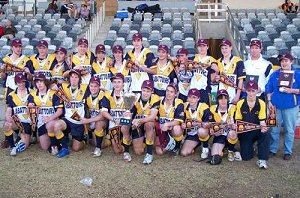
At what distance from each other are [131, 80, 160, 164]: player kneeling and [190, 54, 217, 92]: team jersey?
772 mm

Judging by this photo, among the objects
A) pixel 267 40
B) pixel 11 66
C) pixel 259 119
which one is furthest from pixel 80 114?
pixel 267 40

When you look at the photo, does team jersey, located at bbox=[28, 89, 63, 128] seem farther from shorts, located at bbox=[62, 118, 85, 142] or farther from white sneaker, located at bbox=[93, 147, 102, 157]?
white sneaker, located at bbox=[93, 147, 102, 157]

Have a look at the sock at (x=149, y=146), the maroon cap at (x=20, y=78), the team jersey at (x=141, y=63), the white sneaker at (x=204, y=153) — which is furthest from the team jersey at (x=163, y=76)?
the maroon cap at (x=20, y=78)

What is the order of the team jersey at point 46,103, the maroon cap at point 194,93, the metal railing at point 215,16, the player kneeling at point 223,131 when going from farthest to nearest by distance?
the metal railing at point 215,16 → the team jersey at point 46,103 → the maroon cap at point 194,93 → the player kneeling at point 223,131

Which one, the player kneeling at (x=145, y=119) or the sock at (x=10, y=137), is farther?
the sock at (x=10, y=137)

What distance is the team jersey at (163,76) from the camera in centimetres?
841

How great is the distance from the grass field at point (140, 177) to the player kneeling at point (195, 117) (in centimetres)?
16

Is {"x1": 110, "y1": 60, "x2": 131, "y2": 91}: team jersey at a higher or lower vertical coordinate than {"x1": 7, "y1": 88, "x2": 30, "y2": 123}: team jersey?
higher

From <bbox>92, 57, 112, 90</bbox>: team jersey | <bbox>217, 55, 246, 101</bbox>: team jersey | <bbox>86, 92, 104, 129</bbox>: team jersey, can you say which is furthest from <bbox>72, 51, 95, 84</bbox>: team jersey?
<bbox>217, 55, 246, 101</bbox>: team jersey

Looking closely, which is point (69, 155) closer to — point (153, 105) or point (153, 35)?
point (153, 105)

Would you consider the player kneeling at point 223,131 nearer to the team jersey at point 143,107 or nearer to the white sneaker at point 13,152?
the team jersey at point 143,107

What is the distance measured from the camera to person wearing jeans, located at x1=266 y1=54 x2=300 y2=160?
24.7 feet

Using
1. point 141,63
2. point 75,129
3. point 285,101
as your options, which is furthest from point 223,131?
point 75,129

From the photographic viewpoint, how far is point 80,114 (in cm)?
800
